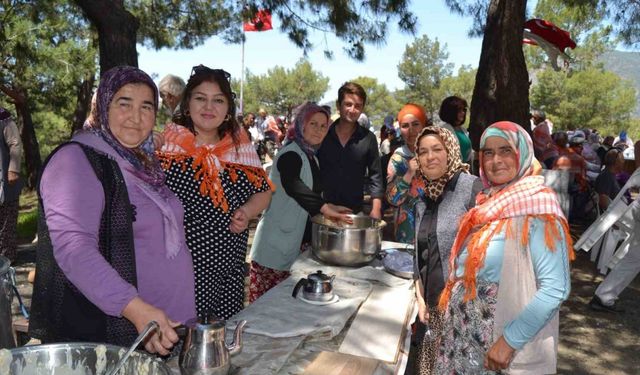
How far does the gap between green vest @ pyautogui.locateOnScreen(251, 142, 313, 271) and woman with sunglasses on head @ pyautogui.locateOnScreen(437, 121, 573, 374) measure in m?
1.18

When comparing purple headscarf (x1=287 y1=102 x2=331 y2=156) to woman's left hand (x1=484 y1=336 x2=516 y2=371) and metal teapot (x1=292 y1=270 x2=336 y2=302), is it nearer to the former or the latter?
metal teapot (x1=292 y1=270 x2=336 y2=302)

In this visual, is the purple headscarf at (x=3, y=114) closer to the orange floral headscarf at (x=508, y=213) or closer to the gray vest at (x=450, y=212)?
the gray vest at (x=450, y=212)

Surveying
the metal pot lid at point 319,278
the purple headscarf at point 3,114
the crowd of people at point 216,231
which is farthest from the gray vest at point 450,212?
the purple headscarf at point 3,114

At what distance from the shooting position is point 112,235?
149 cm

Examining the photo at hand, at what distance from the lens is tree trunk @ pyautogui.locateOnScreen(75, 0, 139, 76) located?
14.1 ft

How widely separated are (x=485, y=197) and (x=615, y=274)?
3527mm

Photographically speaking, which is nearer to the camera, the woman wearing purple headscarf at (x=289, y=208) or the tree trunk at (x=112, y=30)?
the woman wearing purple headscarf at (x=289, y=208)

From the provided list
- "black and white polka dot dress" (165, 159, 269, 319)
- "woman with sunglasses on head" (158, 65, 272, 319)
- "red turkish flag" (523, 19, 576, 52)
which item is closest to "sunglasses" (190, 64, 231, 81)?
"woman with sunglasses on head" (158, 65, 272, 319)

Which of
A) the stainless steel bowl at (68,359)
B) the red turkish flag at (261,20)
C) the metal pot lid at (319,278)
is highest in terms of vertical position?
the red turkish flag at (261,20)

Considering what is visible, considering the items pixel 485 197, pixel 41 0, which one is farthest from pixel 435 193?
pixel 41 0

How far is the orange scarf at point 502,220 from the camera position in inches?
68.1

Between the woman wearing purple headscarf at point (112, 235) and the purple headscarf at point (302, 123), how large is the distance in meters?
1.34

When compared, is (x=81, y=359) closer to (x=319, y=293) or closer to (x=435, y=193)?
(x=319, y=293)

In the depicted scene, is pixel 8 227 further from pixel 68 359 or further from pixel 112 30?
pixel 68 359
